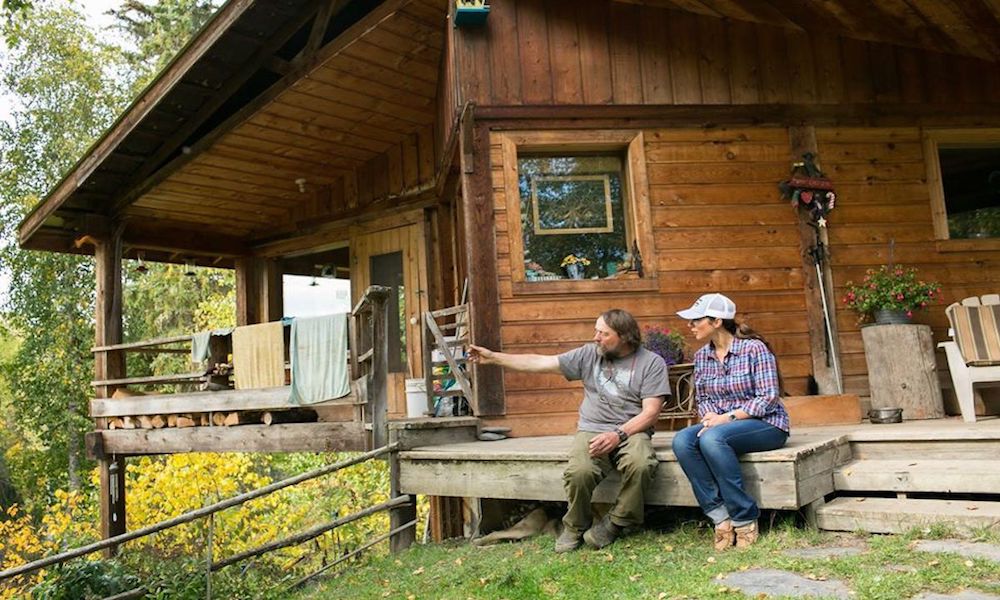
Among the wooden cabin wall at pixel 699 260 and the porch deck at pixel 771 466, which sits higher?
the wooden cabin wall at pixel 699 260

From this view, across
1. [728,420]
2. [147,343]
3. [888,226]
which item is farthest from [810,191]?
[147,343]

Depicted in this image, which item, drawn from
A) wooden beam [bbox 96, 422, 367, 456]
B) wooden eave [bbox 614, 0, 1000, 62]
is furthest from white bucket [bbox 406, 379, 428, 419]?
wooden eave [bbox 614, 0, 1000, 62]

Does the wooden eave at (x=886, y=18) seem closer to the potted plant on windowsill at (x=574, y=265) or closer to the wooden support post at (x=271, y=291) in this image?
the potted plant on windowsill at (x=574, y=265)

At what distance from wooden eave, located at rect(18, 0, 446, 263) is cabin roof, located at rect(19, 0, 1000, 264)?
17 millimetres

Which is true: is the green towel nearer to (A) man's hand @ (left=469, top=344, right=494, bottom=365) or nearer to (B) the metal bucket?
(A) man's hand @ (left=469, top=344, right=494, bottom=365)

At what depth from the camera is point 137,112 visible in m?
8.14

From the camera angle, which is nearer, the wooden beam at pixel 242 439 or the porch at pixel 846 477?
the porch at pixel 846 477

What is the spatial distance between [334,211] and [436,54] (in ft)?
9.72

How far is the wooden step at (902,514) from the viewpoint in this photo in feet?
11.4

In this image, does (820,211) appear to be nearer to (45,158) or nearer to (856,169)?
(856,169)

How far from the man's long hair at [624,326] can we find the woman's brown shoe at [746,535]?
108 cm

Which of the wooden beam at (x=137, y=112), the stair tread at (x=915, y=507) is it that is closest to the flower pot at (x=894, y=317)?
the stair tread at (x=915, y=507)

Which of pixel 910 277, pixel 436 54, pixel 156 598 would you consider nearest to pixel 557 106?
pixel 436 54

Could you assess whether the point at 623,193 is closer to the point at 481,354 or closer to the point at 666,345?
the point at 666,345
